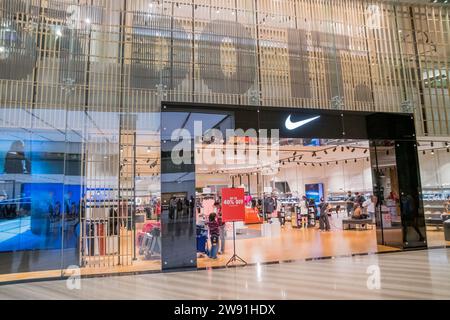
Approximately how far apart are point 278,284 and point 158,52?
5131 millimetres

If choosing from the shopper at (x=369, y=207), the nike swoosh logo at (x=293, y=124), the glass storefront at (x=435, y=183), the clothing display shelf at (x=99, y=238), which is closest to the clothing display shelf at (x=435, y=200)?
the glass storefront at (x=435, y=183)

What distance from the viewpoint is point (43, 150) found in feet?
36.4

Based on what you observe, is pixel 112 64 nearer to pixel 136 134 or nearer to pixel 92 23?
pixel 92 23

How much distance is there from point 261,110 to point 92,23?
3.96 metres

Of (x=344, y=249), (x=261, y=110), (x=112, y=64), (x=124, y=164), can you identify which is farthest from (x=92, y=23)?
(x=344, y=249)

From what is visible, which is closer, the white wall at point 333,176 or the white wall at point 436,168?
the white wall at point 436,168

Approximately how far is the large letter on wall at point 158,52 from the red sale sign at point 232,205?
2.53 metres

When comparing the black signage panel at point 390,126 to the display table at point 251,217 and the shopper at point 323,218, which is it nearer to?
the shopper at point 323,218

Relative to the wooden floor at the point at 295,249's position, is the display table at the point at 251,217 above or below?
above

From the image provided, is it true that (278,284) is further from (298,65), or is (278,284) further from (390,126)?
(390,126)

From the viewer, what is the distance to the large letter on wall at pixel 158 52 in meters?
7.07

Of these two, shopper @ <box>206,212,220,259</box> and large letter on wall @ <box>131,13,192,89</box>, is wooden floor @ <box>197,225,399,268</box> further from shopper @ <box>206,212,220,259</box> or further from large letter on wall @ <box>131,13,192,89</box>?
large letter on wall @ <box>131,13,192,89</box>

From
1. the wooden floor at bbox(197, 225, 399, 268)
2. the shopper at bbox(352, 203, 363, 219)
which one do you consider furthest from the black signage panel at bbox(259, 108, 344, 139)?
the shopper at bbox(352, 203, 363, 219)

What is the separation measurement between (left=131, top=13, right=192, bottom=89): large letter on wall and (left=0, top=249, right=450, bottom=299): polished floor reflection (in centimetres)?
388
